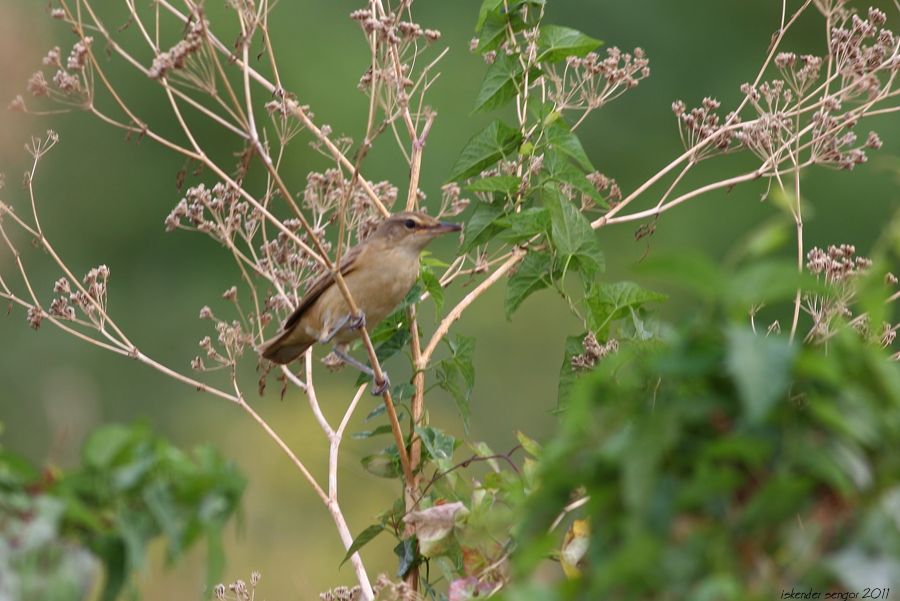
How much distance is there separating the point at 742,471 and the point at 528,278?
8.70 ft

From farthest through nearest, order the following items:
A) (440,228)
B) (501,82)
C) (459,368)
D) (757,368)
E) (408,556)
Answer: (440,228) → (501,82) → (459,368) → (408,556) → (757,368)

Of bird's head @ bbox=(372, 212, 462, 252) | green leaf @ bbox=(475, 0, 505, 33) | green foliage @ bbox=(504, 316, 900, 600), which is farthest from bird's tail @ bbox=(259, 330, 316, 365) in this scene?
green foliage @ bbox=(504, 316, 900, 600)

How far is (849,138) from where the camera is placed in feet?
16.1

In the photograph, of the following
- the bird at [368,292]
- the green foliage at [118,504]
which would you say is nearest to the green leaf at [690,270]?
the green foliage at [118,504]

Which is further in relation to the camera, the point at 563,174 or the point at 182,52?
the point at 563,174

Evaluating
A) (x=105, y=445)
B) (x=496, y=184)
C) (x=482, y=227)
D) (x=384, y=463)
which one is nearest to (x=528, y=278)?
(x=482, y=227)

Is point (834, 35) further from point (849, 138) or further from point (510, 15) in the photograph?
point (510, 15)

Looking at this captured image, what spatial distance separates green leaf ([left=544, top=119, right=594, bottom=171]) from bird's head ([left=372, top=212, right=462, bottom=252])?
95 cm

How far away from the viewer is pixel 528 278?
15.4 ft

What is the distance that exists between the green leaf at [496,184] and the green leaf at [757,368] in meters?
2.61

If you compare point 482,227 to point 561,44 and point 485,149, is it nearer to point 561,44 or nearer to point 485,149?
point 485,149

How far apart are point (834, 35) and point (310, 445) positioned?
287 inches

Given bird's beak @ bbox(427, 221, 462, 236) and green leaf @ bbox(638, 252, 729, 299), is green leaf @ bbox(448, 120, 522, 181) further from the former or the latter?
green leaf @ bbox(638, 252, 729, 299)

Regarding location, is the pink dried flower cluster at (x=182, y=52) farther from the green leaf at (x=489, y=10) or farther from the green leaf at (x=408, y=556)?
the green leaf at (x=408, y=556)
